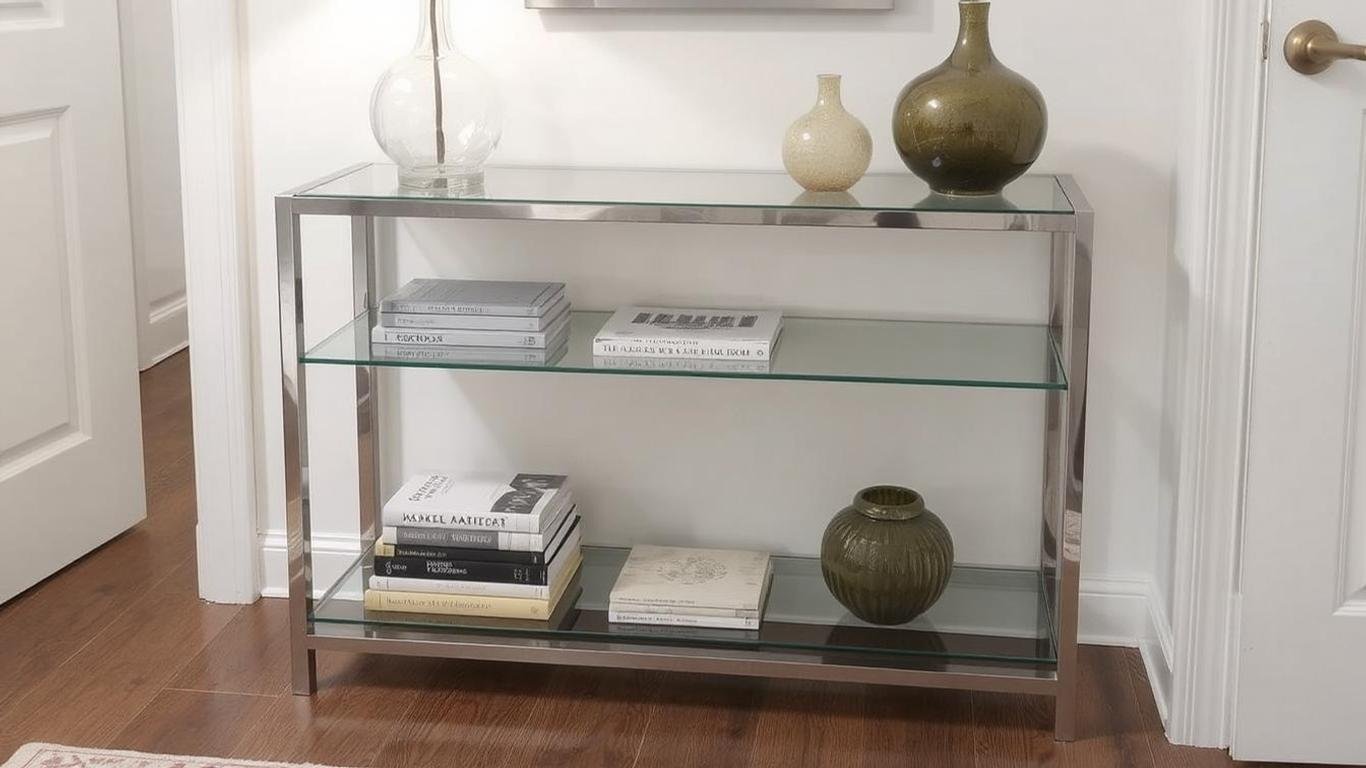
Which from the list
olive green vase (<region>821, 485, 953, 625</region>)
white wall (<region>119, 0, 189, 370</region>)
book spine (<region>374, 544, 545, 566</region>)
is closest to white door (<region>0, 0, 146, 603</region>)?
book spine (<region>374, 544, 545, 566</region>)

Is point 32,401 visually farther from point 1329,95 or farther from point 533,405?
point 1329,95

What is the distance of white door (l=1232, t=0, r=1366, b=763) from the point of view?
1.98 metres

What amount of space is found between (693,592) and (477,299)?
546mm

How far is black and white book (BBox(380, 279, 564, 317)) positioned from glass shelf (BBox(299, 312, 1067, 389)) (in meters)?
0.07

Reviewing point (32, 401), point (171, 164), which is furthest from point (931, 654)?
point (171, 164)

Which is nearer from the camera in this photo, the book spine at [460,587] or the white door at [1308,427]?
the white door at [1308,427]

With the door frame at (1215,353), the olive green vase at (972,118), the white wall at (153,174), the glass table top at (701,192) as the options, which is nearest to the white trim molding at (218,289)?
the glass table top at (701,192)

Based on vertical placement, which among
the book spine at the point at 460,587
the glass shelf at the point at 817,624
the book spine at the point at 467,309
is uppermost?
the book spine at the point at 467,309

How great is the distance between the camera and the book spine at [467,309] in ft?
7.52

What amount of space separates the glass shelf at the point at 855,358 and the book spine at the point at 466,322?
0.04 m

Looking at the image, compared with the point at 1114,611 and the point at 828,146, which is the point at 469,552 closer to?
the point at 828,146

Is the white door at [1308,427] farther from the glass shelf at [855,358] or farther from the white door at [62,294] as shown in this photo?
the white door at [62,294]

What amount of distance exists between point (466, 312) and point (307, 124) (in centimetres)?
52

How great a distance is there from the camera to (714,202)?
85.4 inches
